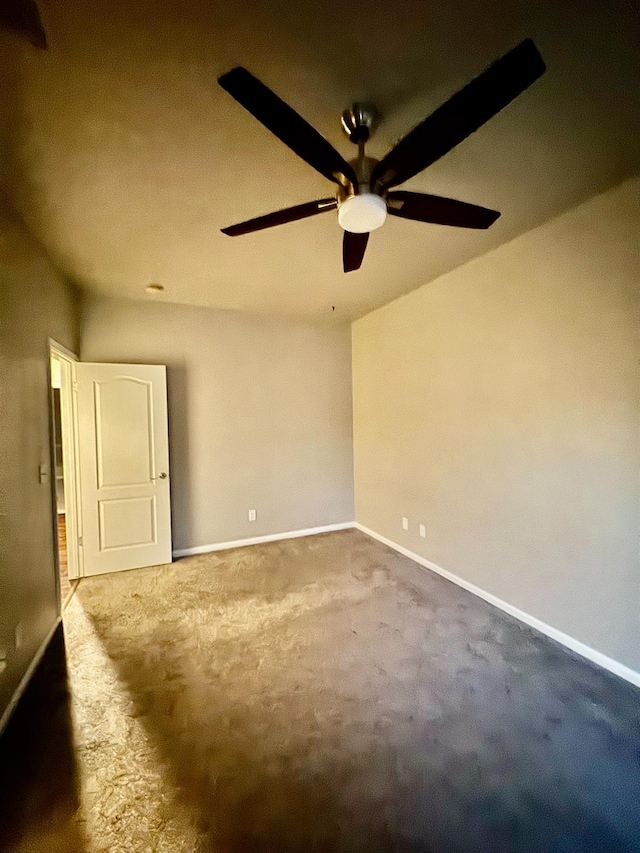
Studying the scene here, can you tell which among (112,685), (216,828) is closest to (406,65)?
(216,828)

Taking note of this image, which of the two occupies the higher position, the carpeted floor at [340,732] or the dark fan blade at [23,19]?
the dark fan blade at [23,19]

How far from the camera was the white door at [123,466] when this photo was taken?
362 centimetres

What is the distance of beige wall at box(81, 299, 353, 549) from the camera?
4023 millimetres

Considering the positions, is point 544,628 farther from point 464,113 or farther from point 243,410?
point 243,410

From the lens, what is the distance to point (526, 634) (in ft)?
8.41

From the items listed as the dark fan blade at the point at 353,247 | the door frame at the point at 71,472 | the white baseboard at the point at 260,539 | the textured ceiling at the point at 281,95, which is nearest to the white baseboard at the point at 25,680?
the door frame at the point at 71,472

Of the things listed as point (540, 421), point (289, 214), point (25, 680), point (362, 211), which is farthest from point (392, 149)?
point (25, 680)

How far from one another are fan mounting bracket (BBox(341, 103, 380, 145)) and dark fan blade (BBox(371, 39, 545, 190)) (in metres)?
0.19

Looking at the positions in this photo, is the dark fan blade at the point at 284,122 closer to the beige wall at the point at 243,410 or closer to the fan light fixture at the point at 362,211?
the fan light fixture at the point at 362,211

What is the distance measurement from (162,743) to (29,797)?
0.48 metres

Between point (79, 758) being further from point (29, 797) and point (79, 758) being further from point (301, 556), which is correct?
point (301, 556)

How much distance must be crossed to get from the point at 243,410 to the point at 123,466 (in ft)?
4.44

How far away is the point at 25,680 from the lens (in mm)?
2109

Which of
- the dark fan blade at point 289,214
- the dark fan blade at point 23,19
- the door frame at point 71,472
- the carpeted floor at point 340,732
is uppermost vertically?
the dark fan blade at point 23,19
